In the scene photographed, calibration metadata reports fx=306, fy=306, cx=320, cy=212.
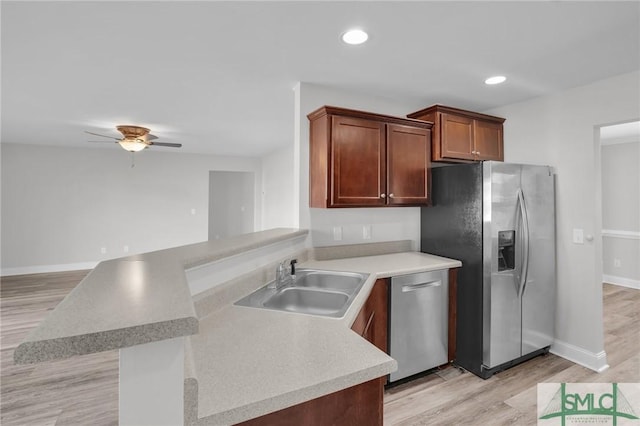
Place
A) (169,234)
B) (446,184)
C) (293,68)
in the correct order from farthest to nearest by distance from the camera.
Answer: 1. (169,234)
2. (446,184)
3. (293,68)

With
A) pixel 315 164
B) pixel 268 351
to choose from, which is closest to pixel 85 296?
pixel 268 351

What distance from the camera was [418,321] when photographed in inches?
92.7

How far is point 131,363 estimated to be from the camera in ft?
2.10

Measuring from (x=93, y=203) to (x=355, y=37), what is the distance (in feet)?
21.1

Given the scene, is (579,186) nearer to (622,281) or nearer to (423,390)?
(423,390)

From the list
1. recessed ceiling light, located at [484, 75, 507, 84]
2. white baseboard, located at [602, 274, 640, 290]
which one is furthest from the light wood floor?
recessed ceiling light, located at [484, 75, 507, 84]

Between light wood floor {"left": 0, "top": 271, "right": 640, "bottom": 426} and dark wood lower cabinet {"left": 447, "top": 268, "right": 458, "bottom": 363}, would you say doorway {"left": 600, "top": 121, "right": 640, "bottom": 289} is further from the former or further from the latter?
dark wood lower cabinet {"left": 447, "top": 268, "right": 458, "bottom": 363}

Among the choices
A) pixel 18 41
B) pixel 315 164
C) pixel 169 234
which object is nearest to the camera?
pixel 18 41

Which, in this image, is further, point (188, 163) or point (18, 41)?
point (188, 163)

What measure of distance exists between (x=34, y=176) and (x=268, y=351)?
23.0ft

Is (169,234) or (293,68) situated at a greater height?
(293,68)

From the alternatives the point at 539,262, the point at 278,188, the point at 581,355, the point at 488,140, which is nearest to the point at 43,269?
the point at 278,188

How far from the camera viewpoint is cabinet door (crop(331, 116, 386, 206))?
2406 millimetres

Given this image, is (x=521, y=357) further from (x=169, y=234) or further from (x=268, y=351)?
(x=169, y=234)
